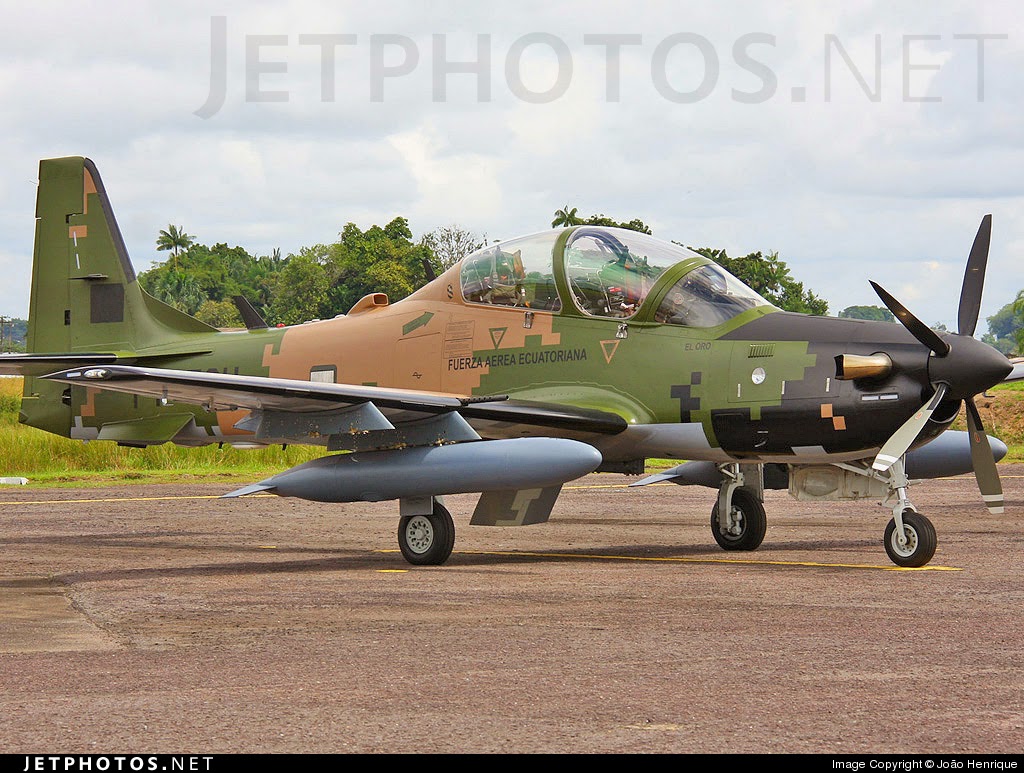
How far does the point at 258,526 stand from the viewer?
19.1 meters

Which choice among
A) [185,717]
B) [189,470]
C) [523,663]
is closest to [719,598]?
[523,663]

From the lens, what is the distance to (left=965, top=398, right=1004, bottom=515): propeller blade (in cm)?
1290

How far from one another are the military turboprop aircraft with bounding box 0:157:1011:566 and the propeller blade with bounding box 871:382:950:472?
0.02 m

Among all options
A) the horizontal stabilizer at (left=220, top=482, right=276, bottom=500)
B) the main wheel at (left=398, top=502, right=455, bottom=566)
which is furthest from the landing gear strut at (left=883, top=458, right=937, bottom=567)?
the horizontal stabilizer at (left=220, top=482, right=276, bottom=500)

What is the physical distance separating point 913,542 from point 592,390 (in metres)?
3.69

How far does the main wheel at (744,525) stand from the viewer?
14.9m

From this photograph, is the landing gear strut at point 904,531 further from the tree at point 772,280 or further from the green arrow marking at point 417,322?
the tree at point 772,280

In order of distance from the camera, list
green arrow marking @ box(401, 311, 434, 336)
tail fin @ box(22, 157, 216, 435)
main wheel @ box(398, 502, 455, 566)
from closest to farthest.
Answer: main wheel @ box(398, 502, 455, 566)
green arrow marking @ box(401, 311, 434, 336)
tail fin @ box(22, 157, 216, 435)

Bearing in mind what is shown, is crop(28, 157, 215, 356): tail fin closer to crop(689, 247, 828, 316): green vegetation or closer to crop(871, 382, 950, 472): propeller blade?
crop(871, 382, 950, 472): propeller blade

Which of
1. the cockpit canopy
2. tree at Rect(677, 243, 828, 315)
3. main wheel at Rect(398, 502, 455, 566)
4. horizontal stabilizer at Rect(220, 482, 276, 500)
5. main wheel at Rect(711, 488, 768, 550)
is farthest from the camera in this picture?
tree at Rect(677, 243, 828, 315)

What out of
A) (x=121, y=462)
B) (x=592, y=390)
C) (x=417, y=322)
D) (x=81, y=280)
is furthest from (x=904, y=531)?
(x=121, y=462)

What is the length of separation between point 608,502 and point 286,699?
641 inches

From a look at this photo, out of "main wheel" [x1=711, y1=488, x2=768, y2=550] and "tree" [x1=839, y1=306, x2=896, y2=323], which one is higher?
"tree" [x1=839, y1=306, x2=896, y2=323]

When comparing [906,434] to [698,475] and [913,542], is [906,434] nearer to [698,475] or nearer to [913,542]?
[913,542]
